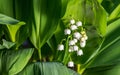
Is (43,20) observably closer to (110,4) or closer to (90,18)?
(90,18)

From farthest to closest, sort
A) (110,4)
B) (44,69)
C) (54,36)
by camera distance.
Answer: (110,4)
(54,36)
(44,69)

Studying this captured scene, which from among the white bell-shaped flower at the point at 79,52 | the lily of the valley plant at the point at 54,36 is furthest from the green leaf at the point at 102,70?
the white bell-shaped flower at the point at 79,52

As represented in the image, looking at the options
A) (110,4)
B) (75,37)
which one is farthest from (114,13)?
(75,37)

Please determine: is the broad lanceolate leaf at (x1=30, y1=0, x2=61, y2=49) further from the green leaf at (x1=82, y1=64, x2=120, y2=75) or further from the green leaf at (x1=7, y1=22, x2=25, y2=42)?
the green leaf at (x1=82, y1=64, x2=120, y2=75)

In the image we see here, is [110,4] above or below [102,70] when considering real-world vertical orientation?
above

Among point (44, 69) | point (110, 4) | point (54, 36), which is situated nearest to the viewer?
point (44, 69)

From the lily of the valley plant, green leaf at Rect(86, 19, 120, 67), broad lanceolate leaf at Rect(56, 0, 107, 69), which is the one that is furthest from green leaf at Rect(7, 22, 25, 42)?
green leaf at Rect(86, 19, 120, 67)
